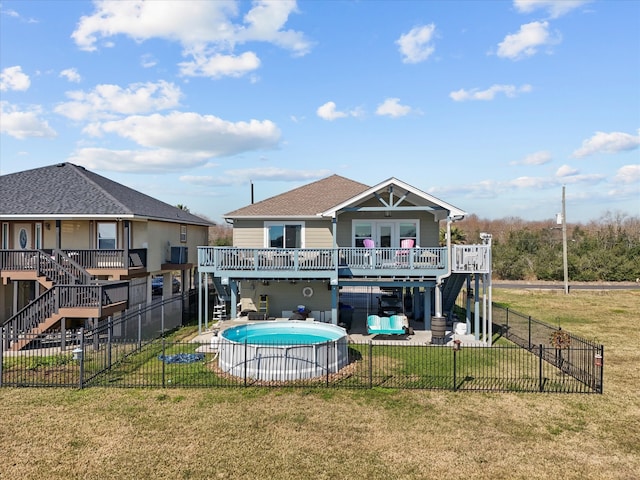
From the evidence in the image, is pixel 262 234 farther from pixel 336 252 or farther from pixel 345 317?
pixel 345 317

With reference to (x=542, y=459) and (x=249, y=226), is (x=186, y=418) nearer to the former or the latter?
(x=542, y=459)

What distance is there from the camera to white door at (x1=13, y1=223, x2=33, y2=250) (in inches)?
781

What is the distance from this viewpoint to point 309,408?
10094 millimetres

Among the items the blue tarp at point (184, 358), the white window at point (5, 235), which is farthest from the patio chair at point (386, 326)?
the white window at point (5, 235)

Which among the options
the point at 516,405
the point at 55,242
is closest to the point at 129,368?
the point at 55,242

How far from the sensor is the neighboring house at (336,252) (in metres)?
17.7

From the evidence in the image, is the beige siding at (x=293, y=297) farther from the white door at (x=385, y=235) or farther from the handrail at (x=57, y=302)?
the handrail at (x=57, y=302)

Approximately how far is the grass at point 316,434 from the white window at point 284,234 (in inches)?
402

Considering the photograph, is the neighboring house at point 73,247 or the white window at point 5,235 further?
the white window at point 5,235

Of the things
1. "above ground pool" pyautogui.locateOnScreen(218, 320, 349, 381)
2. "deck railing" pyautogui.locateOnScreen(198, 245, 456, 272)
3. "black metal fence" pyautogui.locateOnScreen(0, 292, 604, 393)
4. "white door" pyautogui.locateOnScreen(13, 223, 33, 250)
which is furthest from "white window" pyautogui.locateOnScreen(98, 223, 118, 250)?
"above ground pool" pyautogui.locateOnScreen(218, 320, 349, 381)

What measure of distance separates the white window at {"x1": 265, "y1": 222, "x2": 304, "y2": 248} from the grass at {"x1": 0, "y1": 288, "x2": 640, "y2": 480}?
10.2m

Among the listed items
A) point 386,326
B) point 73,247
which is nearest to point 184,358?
point 386,326

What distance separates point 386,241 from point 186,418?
13.3 metres

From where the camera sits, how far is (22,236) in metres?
19.9
